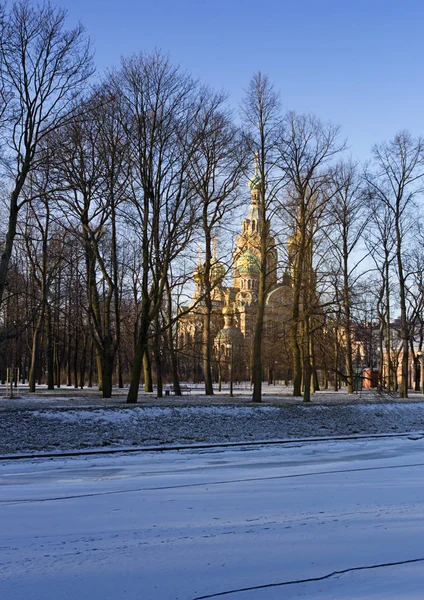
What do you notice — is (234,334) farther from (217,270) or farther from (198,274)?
(198,274)

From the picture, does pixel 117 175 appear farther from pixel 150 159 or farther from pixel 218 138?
pixel 218 138

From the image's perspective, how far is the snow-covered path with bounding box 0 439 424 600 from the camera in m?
5.77

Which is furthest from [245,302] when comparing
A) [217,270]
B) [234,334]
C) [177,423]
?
[177,423]

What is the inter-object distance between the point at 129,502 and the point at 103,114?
19.1m

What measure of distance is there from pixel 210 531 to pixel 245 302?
87.0 m

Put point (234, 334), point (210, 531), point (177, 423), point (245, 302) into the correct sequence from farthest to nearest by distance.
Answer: point (245, 302) < point (234, 334) < point (177, 423) < point (210, 531)

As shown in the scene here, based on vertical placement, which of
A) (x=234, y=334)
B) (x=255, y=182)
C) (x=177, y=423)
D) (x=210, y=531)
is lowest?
(x=210, y=531)

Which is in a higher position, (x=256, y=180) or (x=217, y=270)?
(x=256, y=180)

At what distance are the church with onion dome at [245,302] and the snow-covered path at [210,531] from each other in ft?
48.8

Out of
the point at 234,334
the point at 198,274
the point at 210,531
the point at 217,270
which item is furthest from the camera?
the point at 234,334

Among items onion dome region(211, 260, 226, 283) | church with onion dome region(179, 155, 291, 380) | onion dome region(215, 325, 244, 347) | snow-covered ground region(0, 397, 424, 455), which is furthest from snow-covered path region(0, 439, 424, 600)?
onion dome region(215, 325, 244, 347)

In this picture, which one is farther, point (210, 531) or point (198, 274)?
point (198, 274)

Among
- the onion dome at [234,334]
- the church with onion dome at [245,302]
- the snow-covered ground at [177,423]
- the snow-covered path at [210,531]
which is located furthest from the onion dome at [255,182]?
the onion dome at [234,334]

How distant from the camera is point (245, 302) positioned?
310 feet
